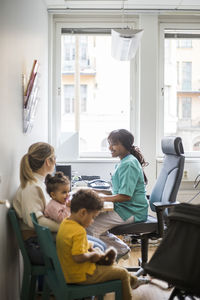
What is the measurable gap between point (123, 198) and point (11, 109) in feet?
3.44

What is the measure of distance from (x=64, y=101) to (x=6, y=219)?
2.40 m

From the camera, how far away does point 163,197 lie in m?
3.28

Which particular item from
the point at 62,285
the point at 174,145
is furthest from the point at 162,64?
the point at 62,285

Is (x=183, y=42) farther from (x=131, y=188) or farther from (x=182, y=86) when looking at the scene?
(x=131, y=188)

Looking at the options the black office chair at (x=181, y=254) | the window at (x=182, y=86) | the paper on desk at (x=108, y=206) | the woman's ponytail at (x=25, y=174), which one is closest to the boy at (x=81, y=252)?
the black office chair at (x=181, y=254)

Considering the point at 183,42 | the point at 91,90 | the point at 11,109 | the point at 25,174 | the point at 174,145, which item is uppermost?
the point at 183,42

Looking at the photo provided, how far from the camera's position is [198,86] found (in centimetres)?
462

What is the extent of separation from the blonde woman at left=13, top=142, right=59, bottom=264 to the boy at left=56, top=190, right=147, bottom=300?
25 centimetres

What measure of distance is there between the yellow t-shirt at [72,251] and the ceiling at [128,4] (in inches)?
107

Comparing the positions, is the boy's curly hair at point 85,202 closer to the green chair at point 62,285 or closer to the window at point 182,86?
the green chair at point 62,285

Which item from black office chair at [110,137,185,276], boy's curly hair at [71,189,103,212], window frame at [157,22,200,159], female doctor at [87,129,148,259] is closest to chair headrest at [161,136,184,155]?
black office chair at [110,137,185,276]

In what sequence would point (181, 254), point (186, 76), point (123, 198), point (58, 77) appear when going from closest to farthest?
point (181, 254) → point (123, 198) → point (58, 77) → point (186, 76)

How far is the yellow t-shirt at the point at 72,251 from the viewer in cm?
200

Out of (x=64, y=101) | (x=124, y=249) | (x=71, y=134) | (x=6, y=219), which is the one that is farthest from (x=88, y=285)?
(x=64, y=101)
